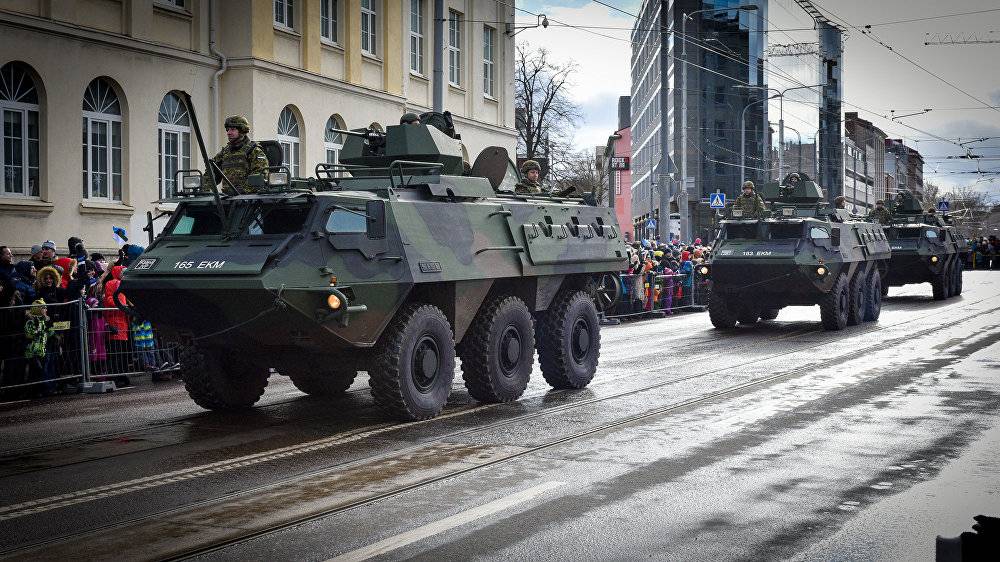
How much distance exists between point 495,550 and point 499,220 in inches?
231

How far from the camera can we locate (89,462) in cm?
843

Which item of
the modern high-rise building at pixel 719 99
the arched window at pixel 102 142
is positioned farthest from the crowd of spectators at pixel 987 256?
the arched window at pixel 102 142

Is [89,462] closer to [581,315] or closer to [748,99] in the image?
[581,315]

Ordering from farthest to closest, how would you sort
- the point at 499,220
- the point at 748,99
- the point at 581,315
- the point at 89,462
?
the point at 748,99 → the point at 581,315 → the point at 499,220 → the point at 89,462

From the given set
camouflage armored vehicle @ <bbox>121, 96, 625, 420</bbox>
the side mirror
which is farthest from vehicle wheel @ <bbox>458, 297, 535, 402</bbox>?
the side mirror

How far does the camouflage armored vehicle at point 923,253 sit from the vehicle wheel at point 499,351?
20.2 meters

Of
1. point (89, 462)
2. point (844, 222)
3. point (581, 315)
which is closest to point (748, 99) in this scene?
point (844, 222)

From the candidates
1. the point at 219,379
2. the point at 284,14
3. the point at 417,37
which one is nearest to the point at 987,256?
the point at 417,37

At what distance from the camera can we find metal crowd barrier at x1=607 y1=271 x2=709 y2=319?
23.8 meters

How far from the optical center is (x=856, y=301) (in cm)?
2133

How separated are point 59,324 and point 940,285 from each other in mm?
22741

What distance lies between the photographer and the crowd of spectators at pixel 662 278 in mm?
23953

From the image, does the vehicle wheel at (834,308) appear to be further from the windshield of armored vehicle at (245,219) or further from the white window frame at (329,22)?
the windshield of armored vehicle at (245,219)

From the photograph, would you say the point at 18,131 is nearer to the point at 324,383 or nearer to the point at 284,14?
the point at 284,14
